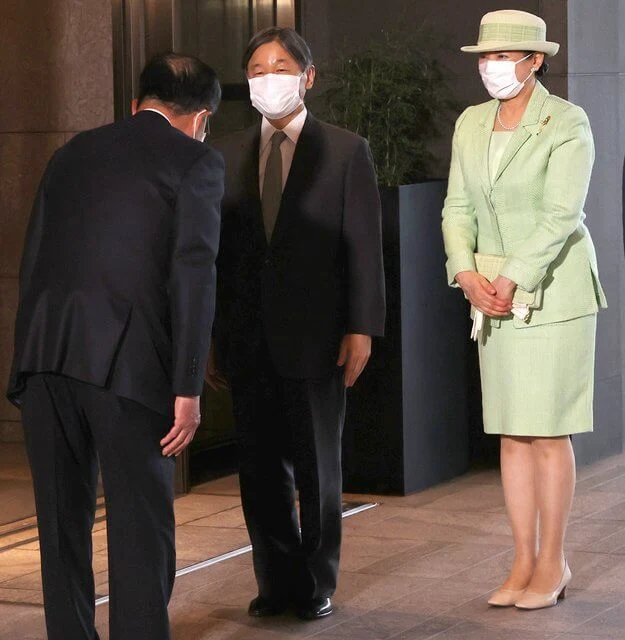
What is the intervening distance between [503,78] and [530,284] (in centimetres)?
66

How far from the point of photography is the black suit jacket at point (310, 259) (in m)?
4.68

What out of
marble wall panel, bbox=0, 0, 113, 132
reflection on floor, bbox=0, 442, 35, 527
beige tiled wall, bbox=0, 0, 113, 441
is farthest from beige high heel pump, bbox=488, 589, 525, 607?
marble wall panel, bbox=0, 0, 113, 132

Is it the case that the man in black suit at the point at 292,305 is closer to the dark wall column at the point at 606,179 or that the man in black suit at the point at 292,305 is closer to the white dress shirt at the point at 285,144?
the white dress shirt at the point at 285,144

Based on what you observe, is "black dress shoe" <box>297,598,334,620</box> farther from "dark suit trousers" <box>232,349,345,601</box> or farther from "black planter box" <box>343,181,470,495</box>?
"black planter box" <box>343,181,470,495</box>

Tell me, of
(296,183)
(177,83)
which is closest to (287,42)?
(296,183)

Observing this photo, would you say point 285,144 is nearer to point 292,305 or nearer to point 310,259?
point 310,259

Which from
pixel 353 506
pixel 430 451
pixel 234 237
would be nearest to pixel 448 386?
pixel 430 451

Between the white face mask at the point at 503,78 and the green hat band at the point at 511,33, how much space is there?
6cm

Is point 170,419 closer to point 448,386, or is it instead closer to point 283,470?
point 283,470

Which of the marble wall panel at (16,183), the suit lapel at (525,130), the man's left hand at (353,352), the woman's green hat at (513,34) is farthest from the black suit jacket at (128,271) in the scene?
the marble wall panel at (16,183)

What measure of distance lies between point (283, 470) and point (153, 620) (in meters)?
1.13

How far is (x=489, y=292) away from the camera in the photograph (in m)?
4.82

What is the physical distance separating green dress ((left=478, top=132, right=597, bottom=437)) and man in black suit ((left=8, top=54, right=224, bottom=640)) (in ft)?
4.59

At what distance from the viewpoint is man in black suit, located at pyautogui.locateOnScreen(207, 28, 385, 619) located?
4.68m
